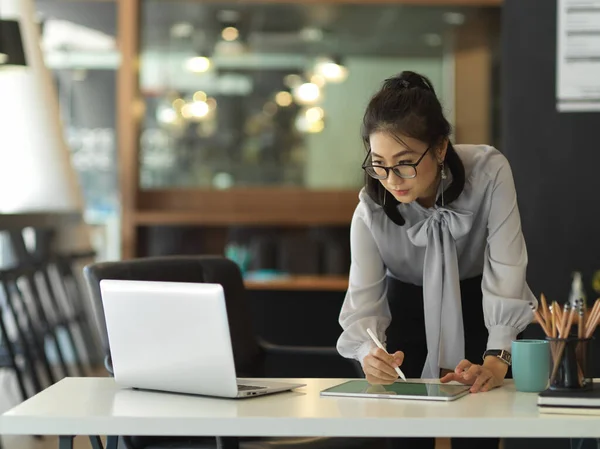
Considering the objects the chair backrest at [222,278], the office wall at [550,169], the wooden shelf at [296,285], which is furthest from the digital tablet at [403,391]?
the wooden shelf at [296,285]

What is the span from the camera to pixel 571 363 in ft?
6.34

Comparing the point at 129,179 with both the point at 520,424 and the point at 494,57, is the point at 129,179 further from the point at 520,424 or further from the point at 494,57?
the point at 520,424

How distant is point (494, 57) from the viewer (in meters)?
6.84

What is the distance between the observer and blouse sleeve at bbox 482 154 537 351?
2320 mm

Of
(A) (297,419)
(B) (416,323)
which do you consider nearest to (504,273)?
(B) (416,323)

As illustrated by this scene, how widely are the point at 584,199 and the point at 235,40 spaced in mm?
3208

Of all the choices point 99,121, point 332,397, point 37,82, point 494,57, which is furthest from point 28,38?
point 332,397

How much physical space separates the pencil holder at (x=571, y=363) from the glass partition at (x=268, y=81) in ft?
15.5

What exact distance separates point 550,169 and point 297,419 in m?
2.95

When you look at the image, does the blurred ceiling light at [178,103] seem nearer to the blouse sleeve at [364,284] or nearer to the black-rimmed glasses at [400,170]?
the blouse sleeve at [364,284]

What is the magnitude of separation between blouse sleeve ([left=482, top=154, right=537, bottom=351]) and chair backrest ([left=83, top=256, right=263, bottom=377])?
1040 millimetres

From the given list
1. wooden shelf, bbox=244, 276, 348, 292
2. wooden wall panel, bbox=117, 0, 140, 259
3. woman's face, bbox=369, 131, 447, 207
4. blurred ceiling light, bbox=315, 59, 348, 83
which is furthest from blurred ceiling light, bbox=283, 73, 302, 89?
woman's face, bbox=369, 131, 447, 207

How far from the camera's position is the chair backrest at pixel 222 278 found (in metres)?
3.01

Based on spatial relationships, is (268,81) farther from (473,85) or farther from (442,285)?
(442,285)
